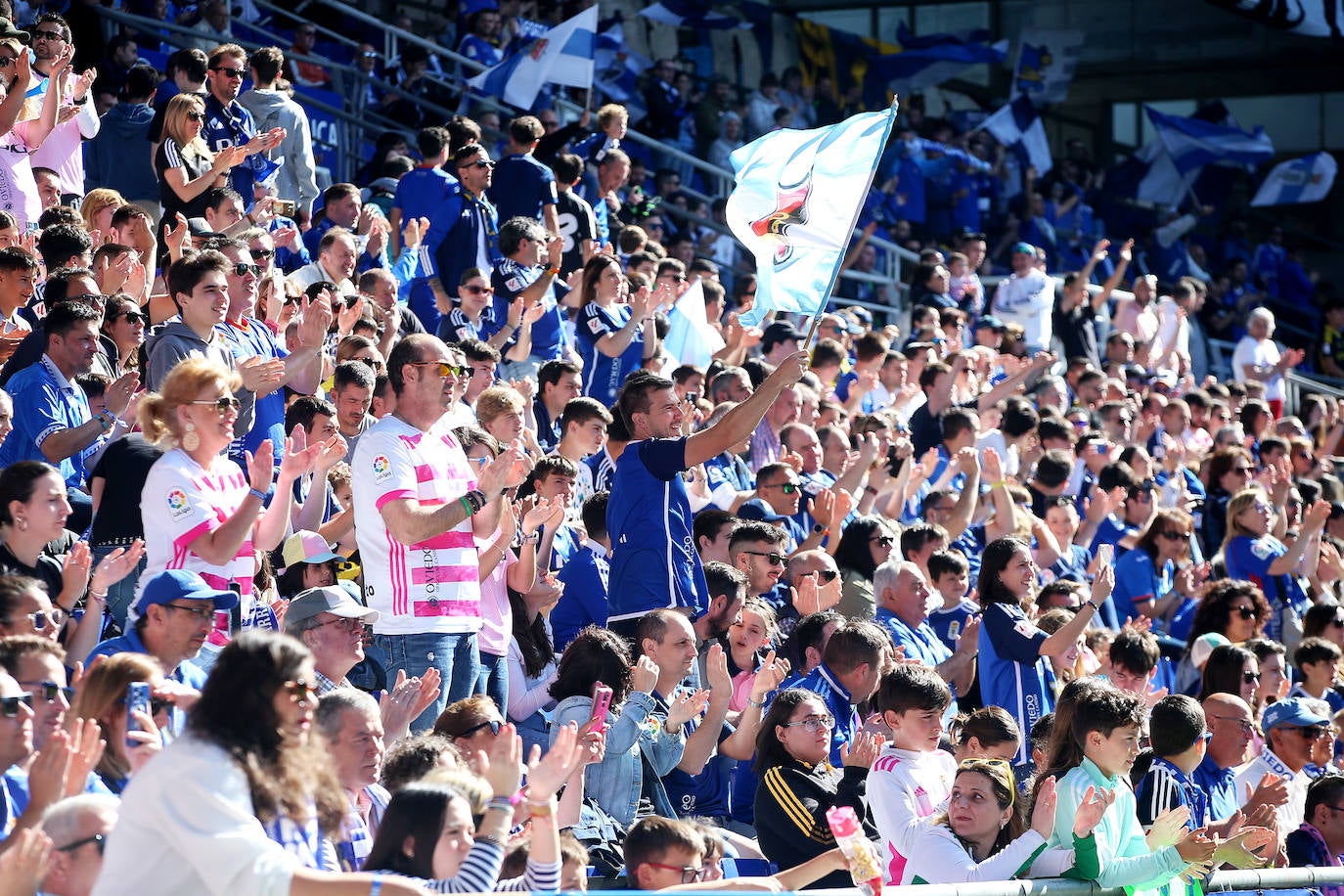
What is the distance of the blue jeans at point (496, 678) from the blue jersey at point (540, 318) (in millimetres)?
4078

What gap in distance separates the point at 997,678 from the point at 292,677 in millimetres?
4840

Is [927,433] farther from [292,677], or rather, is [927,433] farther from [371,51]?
[292,677]

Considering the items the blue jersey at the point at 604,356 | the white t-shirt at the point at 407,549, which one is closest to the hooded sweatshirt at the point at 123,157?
the blue jersey at the point at 604,356

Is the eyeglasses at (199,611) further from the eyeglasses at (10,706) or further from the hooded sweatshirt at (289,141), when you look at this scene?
the hooded sweatshirt at (289,141)

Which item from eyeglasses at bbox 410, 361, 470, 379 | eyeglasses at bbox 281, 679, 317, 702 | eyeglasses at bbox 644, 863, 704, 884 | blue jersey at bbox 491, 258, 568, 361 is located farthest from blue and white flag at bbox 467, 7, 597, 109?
eyeglasses at bbox 281, 679, 317, 702

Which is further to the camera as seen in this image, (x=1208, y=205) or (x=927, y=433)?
(x=1208, y=205)

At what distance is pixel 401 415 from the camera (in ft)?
20.9

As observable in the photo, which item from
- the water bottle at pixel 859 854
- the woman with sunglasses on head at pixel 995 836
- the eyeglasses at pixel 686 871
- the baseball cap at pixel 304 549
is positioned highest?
the water bottle at pixel 859 854

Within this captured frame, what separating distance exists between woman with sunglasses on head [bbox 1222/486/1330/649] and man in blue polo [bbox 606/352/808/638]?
534 centimetres

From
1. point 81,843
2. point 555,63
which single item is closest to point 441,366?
point 81,843

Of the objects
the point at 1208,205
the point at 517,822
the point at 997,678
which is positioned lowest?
the point at 1208,205

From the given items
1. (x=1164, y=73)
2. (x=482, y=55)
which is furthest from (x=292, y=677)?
(x=1164, y=73)

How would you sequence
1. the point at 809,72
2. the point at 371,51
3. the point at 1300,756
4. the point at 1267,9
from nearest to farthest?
the point at 1300,756
the point at 371,51
the point at 1267,9
the point at 809,72

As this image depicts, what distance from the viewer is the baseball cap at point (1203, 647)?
9.20 meters
